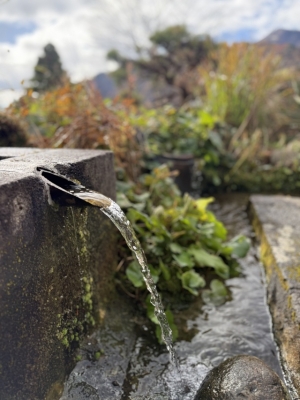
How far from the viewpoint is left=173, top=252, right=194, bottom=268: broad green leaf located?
2134mm

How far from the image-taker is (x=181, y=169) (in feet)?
13.5

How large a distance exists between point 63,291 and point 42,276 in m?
0.19

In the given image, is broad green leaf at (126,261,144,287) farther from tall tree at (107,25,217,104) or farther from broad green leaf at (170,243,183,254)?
tall tree at (107,25,217,104)

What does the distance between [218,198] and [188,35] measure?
14.5 m

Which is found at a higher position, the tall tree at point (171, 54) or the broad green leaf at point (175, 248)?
the tall tree at point (171, 54)

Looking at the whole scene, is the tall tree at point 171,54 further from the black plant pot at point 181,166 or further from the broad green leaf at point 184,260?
the broad green leaf at point 184,260

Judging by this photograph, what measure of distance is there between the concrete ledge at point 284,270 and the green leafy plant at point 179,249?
0.26m

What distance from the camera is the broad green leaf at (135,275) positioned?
1917mm

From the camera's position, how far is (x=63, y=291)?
54.1 inches

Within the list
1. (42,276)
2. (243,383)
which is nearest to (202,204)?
(243,383)

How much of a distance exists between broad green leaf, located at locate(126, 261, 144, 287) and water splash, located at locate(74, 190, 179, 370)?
1.00ft

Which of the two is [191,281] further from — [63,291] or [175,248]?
[63,291]

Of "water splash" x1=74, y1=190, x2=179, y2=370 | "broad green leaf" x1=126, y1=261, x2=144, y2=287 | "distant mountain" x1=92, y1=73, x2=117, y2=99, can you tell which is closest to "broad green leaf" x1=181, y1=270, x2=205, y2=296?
"broad green leaf" x1=126, y1=261, x2=144, y2=287

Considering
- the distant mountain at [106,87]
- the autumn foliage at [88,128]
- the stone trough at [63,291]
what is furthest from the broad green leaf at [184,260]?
the distant mountain at [106,87]
